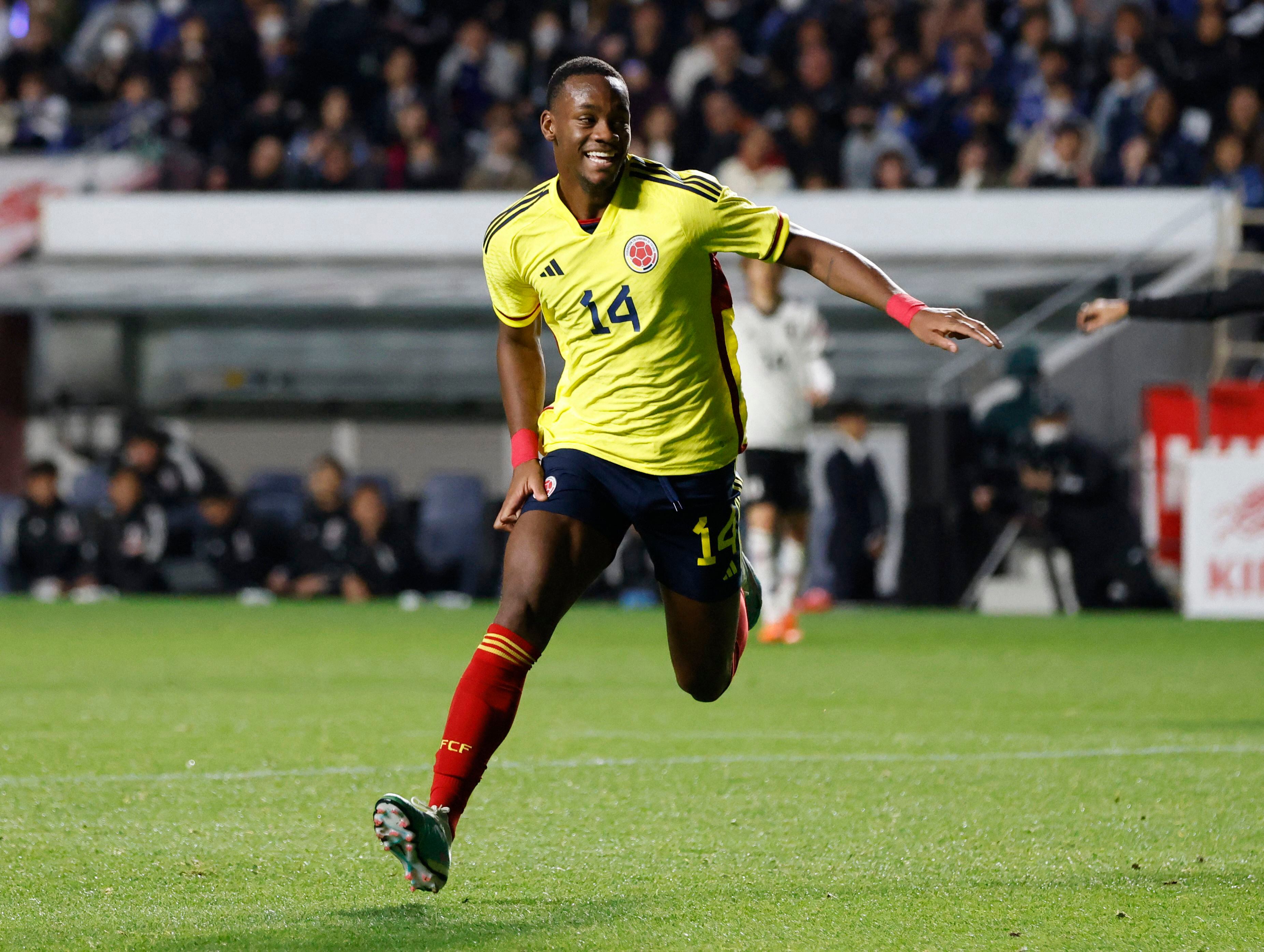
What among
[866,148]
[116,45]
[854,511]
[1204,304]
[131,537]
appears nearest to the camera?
[1204,304]

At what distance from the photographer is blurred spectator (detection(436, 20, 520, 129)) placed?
2052cm

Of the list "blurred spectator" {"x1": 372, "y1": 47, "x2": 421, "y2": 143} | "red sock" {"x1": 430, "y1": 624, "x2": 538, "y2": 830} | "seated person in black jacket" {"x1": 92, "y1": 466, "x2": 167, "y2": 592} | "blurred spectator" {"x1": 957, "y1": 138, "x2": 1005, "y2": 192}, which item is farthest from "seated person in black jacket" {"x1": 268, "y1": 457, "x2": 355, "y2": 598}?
"red sock" {"x1": 430, "y1": 624, "x2": 538, "y2": 830}

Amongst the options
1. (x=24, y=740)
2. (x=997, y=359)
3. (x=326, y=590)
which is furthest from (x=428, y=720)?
(x=997, y=359)

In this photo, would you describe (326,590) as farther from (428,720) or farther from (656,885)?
(656,885)

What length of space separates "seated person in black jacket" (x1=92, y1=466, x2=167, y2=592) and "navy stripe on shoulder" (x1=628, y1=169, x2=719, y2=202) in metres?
12.5

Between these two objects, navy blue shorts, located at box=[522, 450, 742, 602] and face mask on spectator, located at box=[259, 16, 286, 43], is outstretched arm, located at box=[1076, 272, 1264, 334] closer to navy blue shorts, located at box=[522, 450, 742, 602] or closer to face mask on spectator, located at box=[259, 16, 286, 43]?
navy blue shorts, located at box=[522, 450, 742, 602]

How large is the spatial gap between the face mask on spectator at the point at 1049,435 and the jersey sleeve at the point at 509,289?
1071cm

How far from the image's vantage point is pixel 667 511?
5.09 metres

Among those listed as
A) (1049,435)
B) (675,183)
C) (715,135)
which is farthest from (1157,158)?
(675,183)

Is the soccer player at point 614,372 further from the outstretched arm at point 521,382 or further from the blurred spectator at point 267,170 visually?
the blurred spectator at point 267,170

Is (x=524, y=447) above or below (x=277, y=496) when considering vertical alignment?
above

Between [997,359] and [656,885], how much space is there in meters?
13.4

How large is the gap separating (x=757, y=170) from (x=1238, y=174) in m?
4.46

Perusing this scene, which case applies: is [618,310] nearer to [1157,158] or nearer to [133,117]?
[1157,158]
